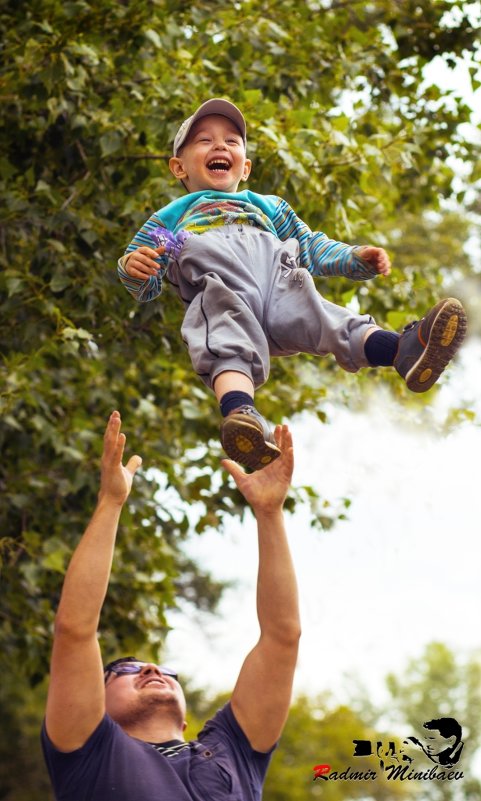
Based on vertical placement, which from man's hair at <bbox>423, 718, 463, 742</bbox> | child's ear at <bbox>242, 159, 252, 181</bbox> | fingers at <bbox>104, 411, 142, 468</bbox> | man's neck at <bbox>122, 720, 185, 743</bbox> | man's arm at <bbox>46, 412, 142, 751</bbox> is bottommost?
man's hair at <bbox>423, 718, 463, 742</bbox>

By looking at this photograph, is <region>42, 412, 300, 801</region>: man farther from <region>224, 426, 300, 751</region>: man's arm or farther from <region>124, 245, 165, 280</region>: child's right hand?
<region>124, 245, 165, 280</region>: child's right hand

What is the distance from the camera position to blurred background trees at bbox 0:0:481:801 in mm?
5832

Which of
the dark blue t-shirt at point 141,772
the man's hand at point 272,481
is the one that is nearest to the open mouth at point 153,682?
the dark blue t-shirt at point 141,772

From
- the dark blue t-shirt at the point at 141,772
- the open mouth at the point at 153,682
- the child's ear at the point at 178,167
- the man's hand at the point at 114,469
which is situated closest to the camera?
the dark blue t-shirt at the point at 141,772

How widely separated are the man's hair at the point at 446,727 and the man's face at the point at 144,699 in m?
1.84

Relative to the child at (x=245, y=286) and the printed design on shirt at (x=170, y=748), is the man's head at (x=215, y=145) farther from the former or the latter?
Answer: the printed design on shirt at (x=170, y=748)

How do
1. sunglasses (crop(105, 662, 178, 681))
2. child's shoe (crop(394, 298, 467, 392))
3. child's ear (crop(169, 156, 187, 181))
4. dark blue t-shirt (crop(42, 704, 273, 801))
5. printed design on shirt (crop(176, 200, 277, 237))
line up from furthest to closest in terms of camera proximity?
sunglasses (crop(105, 662, 178, 681))
child's ear (crop(169, 156, 187, 181))
printed design on shirt (crop(176, 200, 277, 237))
dark blue t-shirt (crop(42, 704, 273, 801))
child's shoe (crop(394, 298, 467, 392))

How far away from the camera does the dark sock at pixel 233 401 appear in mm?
3275

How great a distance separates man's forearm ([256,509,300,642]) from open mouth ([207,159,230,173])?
3.68 feet

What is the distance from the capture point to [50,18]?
236 inches

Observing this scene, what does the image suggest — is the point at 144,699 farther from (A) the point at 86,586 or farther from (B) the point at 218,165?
(B) the point at 218,165

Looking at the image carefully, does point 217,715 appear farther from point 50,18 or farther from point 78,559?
point 50,18

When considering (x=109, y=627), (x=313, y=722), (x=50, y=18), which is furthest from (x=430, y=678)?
(x=50, y=18)

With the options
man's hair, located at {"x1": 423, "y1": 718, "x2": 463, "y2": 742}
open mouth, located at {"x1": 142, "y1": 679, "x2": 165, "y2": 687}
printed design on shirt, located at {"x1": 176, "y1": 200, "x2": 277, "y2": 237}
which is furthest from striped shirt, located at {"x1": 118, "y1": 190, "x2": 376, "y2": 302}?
man's hair, located at {"x1": 423, "y1": 718, "x2": 463, "y2": 742}
